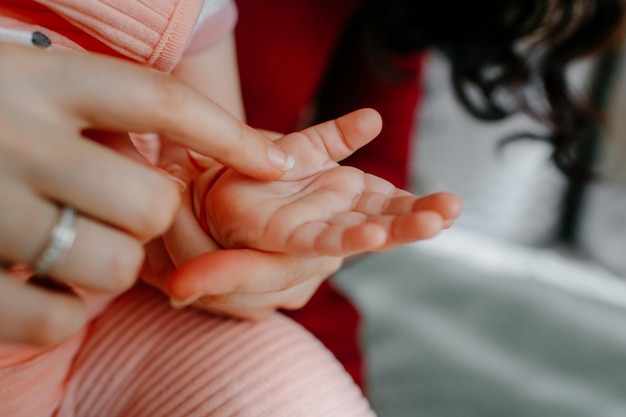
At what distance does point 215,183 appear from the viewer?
44 centimetres

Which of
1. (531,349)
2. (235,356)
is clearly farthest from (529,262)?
(235,356)

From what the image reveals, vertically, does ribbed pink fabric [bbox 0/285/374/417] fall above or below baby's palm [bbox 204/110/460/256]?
below

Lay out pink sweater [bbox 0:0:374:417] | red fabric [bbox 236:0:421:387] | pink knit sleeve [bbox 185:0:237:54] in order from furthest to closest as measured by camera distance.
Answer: red fabric [bbox 236:0:421:387]
pink knit sleeve [bbox 185:0:237:54]
pink sweater [bbox 0:0:374:417]

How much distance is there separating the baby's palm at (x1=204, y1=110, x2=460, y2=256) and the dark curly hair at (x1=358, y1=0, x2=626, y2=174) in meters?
0.44

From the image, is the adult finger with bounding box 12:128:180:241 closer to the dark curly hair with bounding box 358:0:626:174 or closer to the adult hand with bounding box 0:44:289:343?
the adult hand with bounding box 0:44:289:343

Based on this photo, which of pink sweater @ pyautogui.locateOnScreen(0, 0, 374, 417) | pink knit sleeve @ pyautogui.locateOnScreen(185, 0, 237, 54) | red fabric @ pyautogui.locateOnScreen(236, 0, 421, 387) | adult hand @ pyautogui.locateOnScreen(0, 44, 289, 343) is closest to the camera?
adult hand @ pyautogui.locateOnScreen(0, 44, 289, 343)

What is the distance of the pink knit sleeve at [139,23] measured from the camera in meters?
0.41

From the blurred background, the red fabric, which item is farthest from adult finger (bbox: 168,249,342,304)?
the blurred background

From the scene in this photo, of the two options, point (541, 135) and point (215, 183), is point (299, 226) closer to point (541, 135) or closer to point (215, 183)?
point (215, 183)

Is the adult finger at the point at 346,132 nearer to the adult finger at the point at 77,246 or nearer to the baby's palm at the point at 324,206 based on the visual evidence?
the baby's palm at the point at 324,206

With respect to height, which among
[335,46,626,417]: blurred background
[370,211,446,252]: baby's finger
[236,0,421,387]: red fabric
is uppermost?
[370,211,446,252]: baby's finger

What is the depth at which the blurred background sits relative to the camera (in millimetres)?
830

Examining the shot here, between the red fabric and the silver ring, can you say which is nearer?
the silver ring

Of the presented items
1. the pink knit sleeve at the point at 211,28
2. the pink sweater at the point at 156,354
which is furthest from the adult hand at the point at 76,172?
the pink knit sleeve at the point at 211,28
